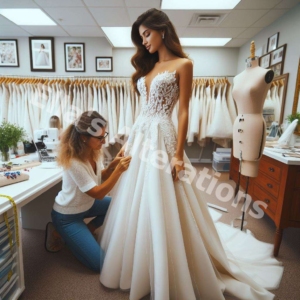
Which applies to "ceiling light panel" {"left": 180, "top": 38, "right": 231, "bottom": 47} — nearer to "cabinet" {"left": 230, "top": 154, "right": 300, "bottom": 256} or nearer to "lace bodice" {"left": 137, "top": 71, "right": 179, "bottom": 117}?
"cabinet" {"left": 230, "top": 154, "right": 300, "bottom": 256}

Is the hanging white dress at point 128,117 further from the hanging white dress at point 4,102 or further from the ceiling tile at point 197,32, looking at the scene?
the hanging white dress at point 4,102

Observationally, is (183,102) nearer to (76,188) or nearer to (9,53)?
(76,188)

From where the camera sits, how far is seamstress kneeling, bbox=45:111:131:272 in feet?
4.10

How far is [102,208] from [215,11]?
2.80 metres

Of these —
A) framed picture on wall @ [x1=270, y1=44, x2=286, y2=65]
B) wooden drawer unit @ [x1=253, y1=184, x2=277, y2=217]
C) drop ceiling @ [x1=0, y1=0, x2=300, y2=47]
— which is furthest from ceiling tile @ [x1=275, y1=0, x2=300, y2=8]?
wooden drawer unit @ [x1=253, y1=184, x2=277, y2=217]

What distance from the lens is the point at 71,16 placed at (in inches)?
115

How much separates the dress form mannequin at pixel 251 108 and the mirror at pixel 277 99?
1.43 metres

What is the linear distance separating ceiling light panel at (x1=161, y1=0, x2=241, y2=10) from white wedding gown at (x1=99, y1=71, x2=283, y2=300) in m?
1.95

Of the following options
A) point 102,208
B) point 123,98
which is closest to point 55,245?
point 102,208

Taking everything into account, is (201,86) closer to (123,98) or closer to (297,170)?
(123,98)

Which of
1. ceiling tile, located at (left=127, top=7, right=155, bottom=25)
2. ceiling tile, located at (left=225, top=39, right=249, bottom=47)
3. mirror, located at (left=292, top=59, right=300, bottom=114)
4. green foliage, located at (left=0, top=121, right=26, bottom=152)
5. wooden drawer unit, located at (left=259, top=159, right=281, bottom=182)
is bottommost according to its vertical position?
wooden drawer unit, located at (left=259, top=159, right=281, bottom=182)

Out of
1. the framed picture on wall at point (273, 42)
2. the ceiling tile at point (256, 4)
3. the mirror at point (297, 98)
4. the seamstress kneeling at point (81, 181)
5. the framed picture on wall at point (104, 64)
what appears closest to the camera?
the seamstress kneeling at point (81, 181)

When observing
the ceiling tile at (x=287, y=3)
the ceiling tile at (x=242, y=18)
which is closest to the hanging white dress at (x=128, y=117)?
the ceiling tile at (x=242, y=18)

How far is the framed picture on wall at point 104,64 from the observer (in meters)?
3.91
